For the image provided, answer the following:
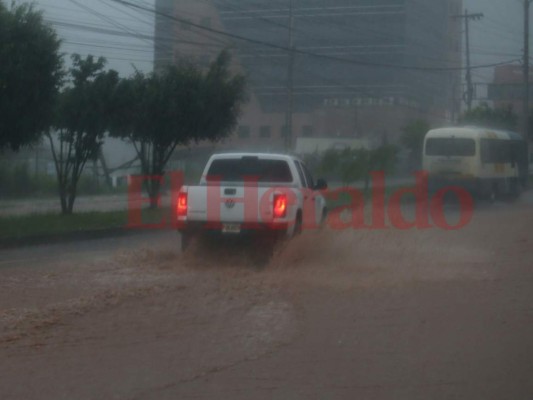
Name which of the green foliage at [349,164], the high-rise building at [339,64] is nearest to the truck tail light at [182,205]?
the green foliage at [349,164]

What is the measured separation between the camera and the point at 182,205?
47.7 ft

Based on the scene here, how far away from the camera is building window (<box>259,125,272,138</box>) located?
57.6 meters

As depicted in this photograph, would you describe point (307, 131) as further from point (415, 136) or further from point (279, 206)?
point (279, 206)

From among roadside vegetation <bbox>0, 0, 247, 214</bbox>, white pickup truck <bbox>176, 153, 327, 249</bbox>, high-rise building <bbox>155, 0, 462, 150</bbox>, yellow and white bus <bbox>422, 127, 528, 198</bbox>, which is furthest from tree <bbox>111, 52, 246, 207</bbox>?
high-rise building <bbox>155, 0, 462, 150</bbox>

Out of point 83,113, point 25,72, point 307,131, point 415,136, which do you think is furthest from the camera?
point 307,131

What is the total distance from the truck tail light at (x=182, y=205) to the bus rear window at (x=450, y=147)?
854 inches

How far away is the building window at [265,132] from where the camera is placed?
5762cm

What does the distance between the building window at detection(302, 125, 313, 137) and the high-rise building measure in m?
0.07

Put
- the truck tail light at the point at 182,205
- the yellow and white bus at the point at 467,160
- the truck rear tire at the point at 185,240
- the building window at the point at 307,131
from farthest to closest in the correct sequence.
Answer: the building window at the point at 307,131, the yellow and white bus at the point at 467,160, the truck rear tire at the point at 185,240, the truck tail light at the point at 182,205

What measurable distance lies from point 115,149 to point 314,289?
49.0 meters

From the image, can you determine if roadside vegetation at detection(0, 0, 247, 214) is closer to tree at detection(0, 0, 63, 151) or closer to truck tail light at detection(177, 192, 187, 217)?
tree at detection(0, 0, 63, 151)

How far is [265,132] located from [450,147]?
2384 cm

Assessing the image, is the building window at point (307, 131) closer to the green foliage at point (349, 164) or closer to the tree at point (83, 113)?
the green foliage at point (349, 164)

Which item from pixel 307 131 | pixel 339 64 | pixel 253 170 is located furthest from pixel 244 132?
pixel 253 170
